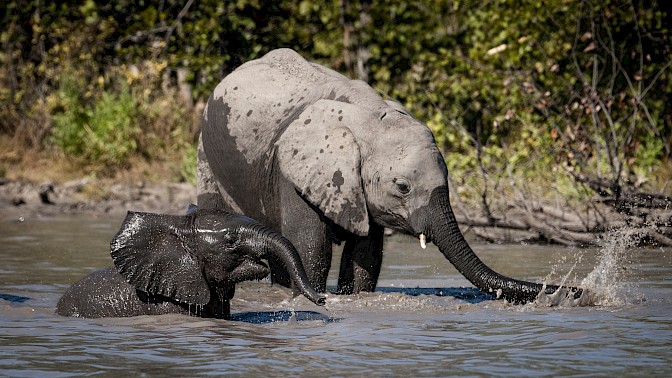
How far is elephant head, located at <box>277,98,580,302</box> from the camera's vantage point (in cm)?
818

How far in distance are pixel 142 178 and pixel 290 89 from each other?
8597 mm

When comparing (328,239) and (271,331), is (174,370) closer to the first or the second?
(271,331)

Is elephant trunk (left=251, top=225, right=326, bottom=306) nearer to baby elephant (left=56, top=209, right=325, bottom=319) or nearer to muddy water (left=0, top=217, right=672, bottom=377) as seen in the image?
baby elephant (left=56, top=209, right=325, bottom=319)

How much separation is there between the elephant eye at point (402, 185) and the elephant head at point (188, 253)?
1444mm

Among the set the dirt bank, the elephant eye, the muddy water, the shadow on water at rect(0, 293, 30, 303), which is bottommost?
the muddy water

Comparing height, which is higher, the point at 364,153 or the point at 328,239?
the point at 364,153

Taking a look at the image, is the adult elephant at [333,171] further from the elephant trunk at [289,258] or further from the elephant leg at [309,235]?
the elephant trunk at [289,258]

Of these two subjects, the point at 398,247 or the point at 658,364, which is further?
the point at 398,247

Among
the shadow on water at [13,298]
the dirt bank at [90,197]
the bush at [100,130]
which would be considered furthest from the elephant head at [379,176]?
the bush at [100,130]

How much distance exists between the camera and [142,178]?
677 inches

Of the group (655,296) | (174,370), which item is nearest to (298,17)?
(655,296)

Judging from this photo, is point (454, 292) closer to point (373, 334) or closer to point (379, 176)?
point (379, 176)

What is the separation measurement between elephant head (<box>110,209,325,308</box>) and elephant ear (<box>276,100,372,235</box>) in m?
1.23

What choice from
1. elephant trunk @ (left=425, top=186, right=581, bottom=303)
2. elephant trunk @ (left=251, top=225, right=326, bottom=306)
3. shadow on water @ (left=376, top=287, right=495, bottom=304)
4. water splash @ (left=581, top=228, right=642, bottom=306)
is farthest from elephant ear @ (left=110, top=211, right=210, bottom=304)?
water splash @ (left=581, top=228, right=642, bottom=306)
